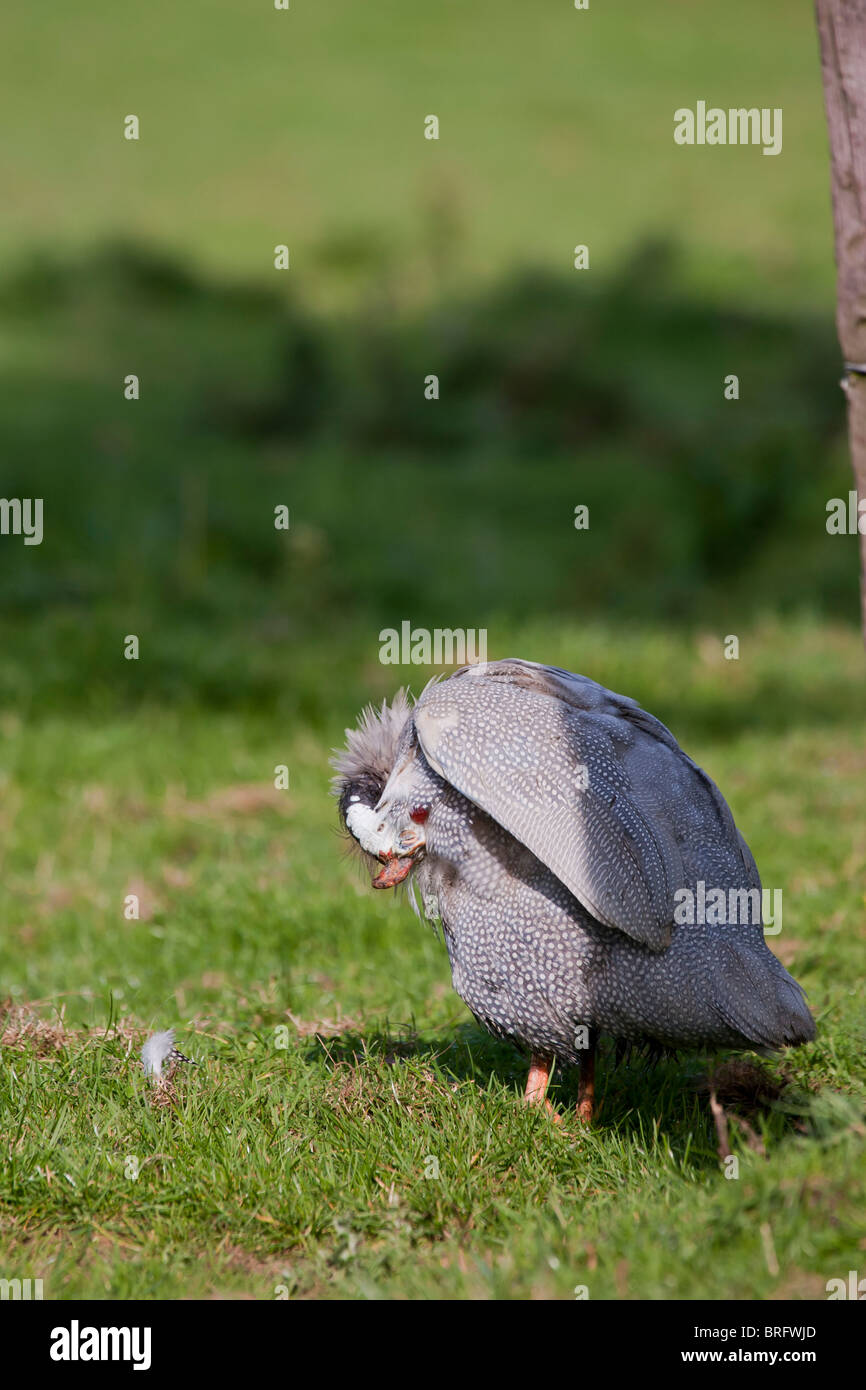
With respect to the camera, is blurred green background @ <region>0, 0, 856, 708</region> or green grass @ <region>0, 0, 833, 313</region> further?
green grass @ <region>0, 0, 833, 313</region>

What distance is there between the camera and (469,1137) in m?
3.32

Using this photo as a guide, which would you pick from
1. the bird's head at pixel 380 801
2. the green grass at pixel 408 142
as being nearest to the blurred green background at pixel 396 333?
the green grass at pixel 408 142

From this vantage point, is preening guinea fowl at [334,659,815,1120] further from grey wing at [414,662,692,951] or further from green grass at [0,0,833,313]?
green grass at [0,0,833,313]

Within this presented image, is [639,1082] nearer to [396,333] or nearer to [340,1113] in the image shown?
[340,1113]

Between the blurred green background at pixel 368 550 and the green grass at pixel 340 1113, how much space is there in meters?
0.01

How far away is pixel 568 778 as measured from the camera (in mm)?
3227

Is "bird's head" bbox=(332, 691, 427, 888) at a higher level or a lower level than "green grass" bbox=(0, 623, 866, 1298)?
higher

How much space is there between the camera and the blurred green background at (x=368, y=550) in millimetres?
3193

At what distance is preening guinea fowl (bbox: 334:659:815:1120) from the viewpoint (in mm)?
3125

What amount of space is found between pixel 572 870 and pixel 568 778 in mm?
220

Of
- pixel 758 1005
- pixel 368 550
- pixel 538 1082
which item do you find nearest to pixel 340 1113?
pixel 538 1082

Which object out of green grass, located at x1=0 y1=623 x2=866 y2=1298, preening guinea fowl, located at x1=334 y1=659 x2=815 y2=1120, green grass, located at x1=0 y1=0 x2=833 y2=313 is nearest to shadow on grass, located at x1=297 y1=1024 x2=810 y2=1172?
green grass, located at x1=0 y1=623 x2=866 y2=1298

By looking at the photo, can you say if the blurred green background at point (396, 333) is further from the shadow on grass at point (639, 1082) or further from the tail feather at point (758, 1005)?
the tail feather at point (758, 1005)

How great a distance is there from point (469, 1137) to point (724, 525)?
8204mm
